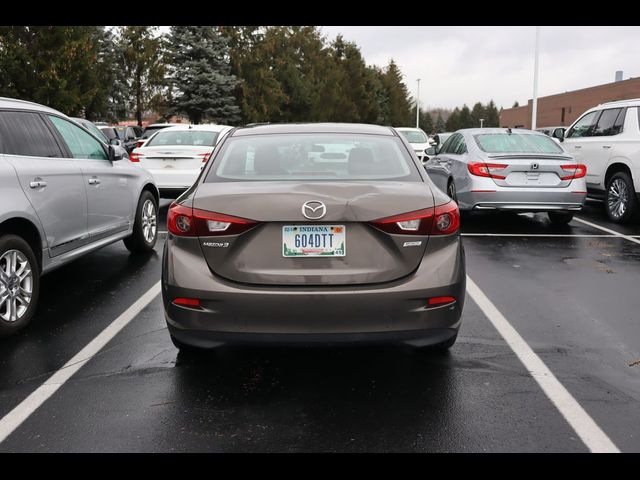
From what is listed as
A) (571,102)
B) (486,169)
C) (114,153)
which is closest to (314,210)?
(114,153)

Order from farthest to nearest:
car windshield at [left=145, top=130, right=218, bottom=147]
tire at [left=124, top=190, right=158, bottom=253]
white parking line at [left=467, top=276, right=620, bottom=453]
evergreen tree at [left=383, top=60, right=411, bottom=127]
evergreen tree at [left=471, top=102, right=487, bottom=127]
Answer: evergreen tree at [left=471, top=102, right=487, bottom=127] → evergreen tree at [left=383, top=60, right=411, bottom=127] → car windshield at [left=145, top=130, right=218, bottom=147] → tire at [left=124, top=190, right=158, bottom=253] → white parking line at [left=467, top=276, right=620, bottom=453]

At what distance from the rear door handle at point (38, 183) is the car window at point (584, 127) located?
9637mm

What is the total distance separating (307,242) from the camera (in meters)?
3.44

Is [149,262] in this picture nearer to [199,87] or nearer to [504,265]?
[504,265]

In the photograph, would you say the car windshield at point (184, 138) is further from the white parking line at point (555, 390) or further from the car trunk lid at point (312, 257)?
the car trunk lid at point (312, 257)

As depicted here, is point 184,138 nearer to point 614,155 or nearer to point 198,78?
point 614,155

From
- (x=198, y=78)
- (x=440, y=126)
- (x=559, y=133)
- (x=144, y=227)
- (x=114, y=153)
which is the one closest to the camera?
(x=114, y=153)

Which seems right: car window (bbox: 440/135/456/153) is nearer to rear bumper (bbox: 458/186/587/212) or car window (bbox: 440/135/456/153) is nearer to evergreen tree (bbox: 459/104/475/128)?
rear bumper (bbox: 458/186/587/212)

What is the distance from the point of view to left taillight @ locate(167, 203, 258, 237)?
3.47m

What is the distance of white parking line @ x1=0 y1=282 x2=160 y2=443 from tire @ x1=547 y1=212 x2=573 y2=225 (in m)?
7.12

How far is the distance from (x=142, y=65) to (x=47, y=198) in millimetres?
48342

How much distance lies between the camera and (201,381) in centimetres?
392

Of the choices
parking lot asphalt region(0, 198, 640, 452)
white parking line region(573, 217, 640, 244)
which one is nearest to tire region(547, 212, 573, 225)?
white parking line region(573, 217, 640, 244)
